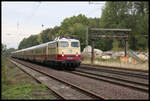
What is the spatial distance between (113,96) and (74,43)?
12.8 metres

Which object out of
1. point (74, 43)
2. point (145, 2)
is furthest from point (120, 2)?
point (74, 43)

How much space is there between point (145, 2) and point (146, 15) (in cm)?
334

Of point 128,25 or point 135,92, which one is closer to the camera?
point 135,92

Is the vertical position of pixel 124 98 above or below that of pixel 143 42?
below

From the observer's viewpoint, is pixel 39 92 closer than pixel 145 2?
Yes

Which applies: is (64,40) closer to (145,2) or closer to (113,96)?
(113,96)

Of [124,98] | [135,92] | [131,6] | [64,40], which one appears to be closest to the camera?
[124,98]

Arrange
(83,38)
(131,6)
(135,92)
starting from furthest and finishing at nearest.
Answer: (131,6) < (83,38) < (135,92)

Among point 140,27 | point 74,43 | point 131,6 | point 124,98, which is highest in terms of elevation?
point 131,6

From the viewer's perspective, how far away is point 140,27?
58.0 metres

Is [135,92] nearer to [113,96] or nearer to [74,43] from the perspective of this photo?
[113,96]

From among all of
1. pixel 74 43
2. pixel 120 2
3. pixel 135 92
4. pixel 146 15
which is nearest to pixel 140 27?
pixel 146 15

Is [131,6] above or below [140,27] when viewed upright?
above

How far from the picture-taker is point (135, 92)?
30.6 feet
